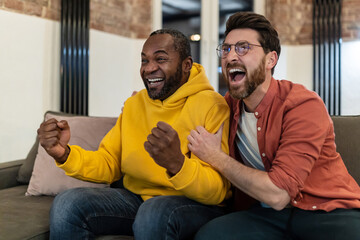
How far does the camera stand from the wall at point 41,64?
325cm

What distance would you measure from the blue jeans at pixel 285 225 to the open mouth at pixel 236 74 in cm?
51

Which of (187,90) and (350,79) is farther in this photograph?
(350,79)

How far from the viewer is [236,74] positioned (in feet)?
5.18

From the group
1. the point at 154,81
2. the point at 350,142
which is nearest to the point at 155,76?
the point at 154,81

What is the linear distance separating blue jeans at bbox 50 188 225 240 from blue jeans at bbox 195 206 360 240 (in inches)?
2.9

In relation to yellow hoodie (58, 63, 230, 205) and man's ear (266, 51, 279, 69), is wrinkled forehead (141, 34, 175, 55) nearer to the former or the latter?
yellow hoodie (58, 63, 230, 205)

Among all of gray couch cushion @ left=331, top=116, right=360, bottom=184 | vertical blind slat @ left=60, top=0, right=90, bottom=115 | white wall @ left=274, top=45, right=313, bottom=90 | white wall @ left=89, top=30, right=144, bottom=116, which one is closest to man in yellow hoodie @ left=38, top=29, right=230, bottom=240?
gray couch cushion @ left=331, top=116, right=360, bottom=184

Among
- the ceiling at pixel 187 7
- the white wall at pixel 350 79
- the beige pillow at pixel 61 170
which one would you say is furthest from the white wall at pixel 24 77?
the white wall at pixel 350 79

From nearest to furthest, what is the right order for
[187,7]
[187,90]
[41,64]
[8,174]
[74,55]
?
[187,90], [8,174], [41,64], [74,55], [187,7]

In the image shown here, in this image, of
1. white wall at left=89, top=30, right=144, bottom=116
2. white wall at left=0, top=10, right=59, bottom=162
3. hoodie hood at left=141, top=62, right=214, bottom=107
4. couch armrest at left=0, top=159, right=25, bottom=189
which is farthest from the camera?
white wall at left=89, top=30, right=144, bottom=116

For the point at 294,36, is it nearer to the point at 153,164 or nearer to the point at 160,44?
the point at 160,44

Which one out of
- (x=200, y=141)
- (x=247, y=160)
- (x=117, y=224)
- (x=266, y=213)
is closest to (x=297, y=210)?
(x=266, y=213)

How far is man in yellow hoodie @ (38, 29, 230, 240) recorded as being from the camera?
4.38 feet

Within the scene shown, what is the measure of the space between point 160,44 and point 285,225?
2.78 feet
